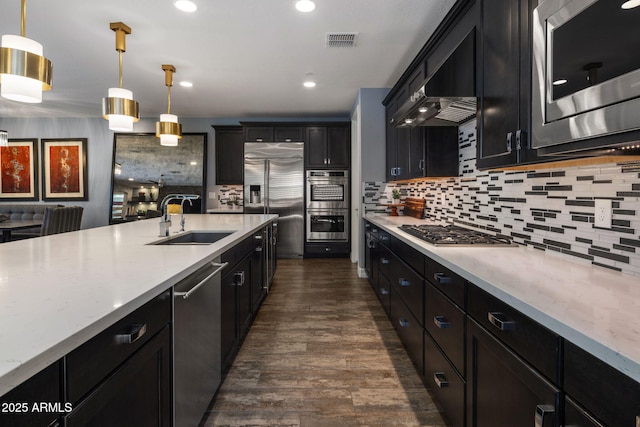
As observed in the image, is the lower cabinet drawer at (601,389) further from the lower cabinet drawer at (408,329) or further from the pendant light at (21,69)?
the pendant light at (21,69)

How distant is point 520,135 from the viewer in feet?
4.84

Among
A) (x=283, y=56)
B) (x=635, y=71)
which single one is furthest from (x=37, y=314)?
(x=283, y=56)

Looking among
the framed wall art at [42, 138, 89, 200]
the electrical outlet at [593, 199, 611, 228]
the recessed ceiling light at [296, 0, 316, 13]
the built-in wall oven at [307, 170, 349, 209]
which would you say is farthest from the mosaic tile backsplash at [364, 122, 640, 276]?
the framed wall art at [42, 138, 89, 200]

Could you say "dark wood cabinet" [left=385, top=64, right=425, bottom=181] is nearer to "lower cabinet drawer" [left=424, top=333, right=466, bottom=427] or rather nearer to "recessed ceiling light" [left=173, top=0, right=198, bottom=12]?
"lower cabinet drawer" [left=424, top=333, right=466, bottom=427]

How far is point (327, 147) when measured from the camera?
6.07m

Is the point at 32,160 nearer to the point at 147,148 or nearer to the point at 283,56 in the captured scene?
the point at 147,148

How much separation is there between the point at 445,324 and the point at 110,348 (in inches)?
53.2

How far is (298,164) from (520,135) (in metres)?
4.78

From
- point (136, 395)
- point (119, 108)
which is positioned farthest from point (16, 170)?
point (136, 395)

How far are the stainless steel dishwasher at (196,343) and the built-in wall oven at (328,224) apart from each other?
4.20 meters

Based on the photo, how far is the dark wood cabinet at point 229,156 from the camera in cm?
642

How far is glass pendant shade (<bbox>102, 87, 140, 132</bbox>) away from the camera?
2.62 metres

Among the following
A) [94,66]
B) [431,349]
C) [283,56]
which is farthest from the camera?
[94,66]

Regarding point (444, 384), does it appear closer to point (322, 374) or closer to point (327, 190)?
point (322, 374)
